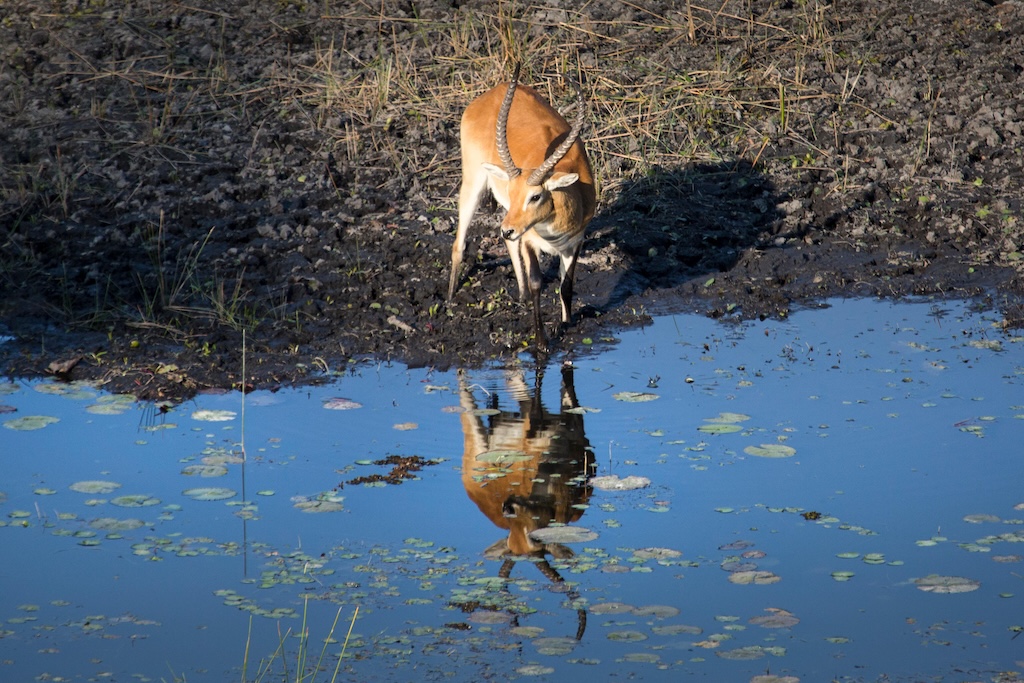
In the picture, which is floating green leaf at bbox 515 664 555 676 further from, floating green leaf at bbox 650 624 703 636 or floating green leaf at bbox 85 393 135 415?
floating green leaf at bbox 85 393 135 415

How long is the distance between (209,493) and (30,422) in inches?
60.1

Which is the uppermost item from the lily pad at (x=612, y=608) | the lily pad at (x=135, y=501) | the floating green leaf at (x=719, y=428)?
the floating green leaf at (x=719, y=428)

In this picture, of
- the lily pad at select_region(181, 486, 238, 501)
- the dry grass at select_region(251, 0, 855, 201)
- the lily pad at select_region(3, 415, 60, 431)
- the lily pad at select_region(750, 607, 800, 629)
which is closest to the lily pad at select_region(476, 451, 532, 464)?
the lily pad at select_region(181, 486, 238, 501)

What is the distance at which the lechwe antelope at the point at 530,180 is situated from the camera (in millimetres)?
7488

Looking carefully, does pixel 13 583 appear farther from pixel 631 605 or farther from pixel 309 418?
Result: pixel 631 605

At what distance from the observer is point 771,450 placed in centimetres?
614

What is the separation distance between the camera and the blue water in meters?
4.33

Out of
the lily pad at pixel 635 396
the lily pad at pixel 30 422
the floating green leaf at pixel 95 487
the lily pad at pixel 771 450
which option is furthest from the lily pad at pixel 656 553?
the lily pad at pixel 30 422

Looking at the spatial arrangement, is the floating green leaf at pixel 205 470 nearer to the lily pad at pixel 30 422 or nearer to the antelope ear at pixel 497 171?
the lily pad at pixel 30 422

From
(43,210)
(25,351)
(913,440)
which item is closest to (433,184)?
(43,210)

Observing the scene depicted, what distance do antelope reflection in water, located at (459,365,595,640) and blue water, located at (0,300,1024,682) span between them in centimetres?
6

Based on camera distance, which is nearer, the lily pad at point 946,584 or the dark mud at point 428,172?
the lily pad at point 946,584

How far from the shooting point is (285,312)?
8.16m

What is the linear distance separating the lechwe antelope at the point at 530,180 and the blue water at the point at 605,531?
86 cm
